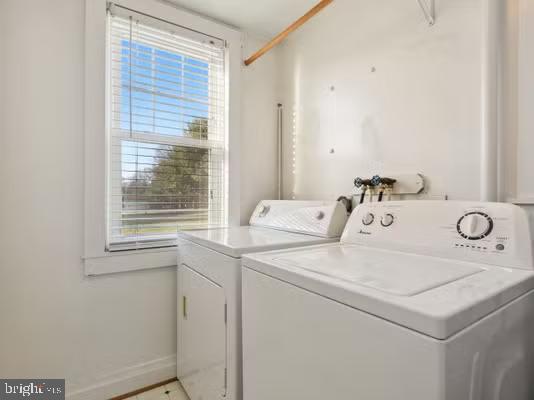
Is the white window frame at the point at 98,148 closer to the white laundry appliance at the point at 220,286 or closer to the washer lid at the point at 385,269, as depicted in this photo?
the white laundry appliance at the point at 220,286

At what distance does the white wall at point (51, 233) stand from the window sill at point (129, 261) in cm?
5

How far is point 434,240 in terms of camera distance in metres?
1.01

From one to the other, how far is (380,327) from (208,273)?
2.96 feet

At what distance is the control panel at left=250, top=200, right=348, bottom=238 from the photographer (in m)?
1.45

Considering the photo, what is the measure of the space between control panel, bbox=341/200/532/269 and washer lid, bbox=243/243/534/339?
43mm

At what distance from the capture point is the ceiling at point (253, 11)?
71.7 inches

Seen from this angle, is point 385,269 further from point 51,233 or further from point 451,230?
point 51,233

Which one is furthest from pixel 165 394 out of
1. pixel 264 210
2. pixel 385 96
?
pixel 385 96

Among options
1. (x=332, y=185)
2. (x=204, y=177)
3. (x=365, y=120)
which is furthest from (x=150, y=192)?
(x=365, y=120)

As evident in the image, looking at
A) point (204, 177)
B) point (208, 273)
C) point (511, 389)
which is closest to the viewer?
point (511, 389)

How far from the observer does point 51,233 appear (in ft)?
4.90

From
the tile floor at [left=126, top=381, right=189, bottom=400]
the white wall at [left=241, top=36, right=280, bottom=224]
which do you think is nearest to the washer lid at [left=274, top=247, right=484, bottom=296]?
the white wall at [left=241, top=36, right=280, bottom=224]

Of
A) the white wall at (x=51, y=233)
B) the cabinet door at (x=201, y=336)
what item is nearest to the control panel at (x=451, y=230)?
the cabinet door at (x=201, y=336)

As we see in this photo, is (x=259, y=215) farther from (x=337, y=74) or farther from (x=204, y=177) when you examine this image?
(x=337, y=74)
